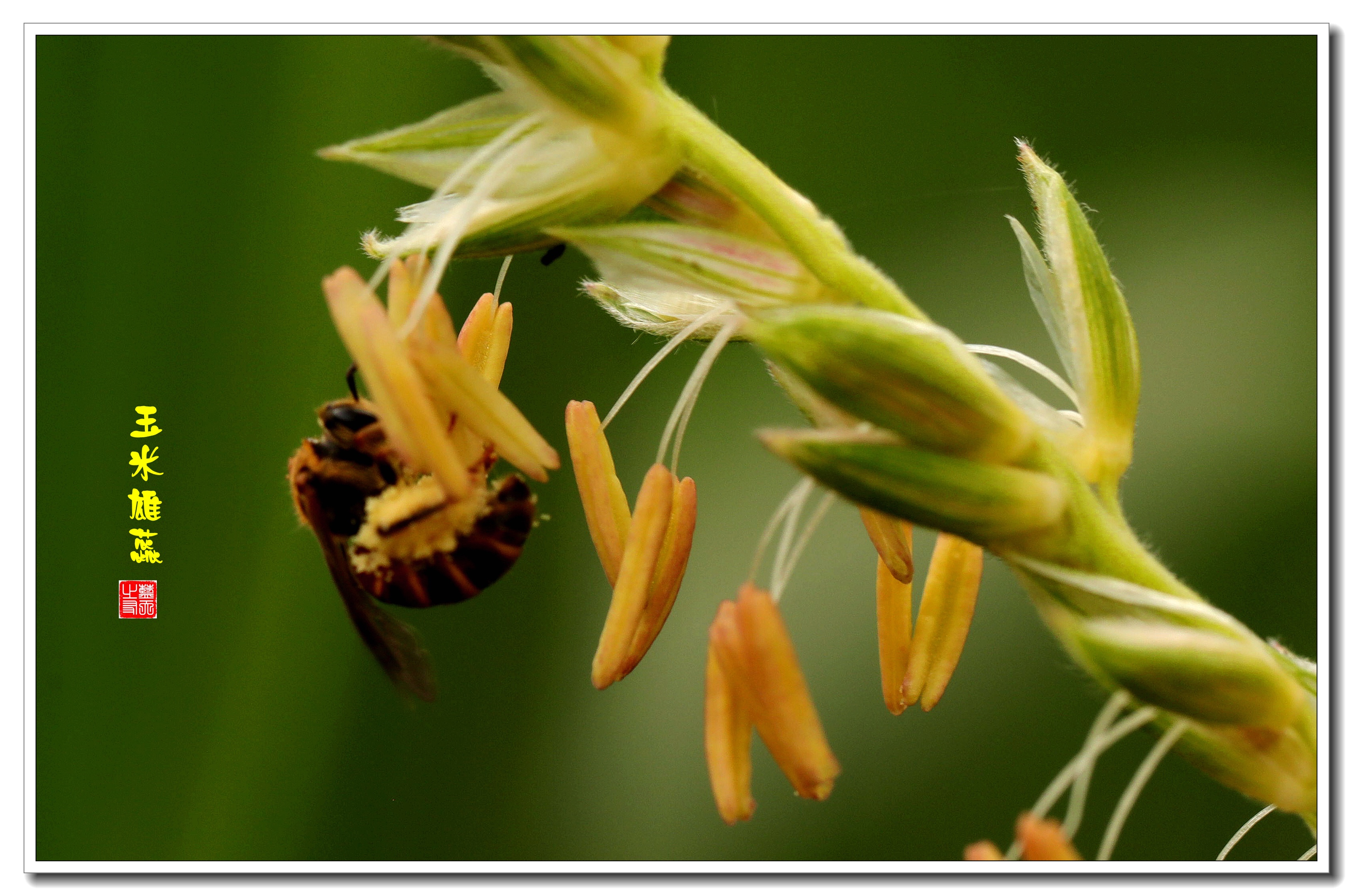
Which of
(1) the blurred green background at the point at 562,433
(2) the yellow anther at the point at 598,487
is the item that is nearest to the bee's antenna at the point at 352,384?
(2) the yellow anther at the point at 598,487

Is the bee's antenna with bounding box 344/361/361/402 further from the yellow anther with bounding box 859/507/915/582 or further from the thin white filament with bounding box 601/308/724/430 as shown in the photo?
the yellow anther with bounding box 859/507/915/582

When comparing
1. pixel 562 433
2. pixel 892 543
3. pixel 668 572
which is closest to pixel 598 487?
pixel 668 572

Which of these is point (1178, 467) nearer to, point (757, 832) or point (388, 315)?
point (757, 832)

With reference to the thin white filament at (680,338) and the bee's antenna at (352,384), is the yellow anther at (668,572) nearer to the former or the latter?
the thin white filament at (680,338)

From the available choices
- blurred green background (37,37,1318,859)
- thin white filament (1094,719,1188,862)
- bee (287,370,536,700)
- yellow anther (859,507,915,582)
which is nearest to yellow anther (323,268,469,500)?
bee (287,370,536,700)

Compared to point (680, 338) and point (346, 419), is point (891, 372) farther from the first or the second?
point (346, 419)

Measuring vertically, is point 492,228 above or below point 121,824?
above
